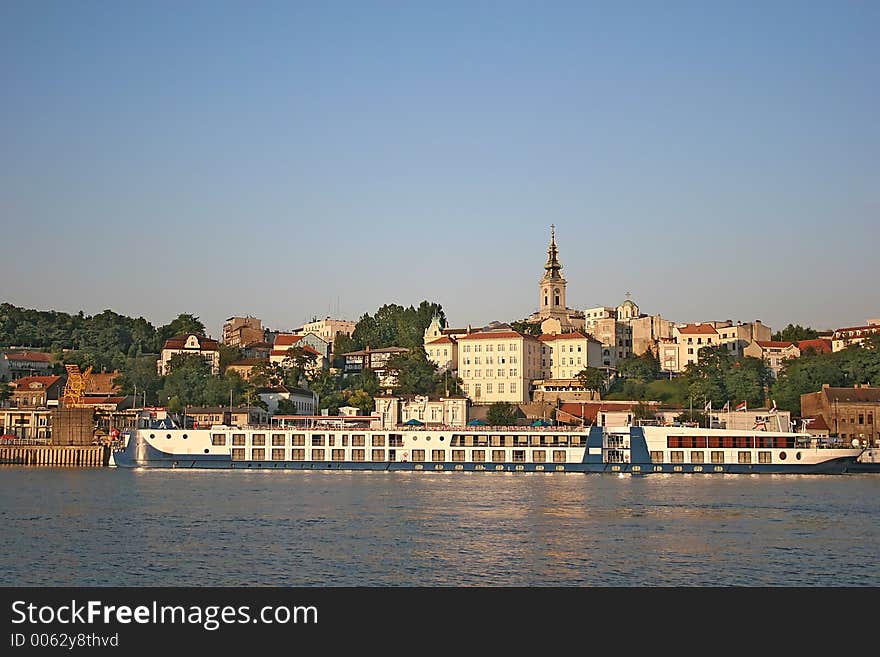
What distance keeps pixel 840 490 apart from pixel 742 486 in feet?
14.9

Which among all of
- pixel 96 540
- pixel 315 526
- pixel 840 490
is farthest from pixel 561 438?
pixel 96 540

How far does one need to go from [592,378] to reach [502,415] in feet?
63.3

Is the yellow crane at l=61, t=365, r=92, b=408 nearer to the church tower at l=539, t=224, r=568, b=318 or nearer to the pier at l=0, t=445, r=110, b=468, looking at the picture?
the pier at l=0, t=445, r=110, b=468

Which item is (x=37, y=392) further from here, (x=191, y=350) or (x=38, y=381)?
(x=191, y=350)

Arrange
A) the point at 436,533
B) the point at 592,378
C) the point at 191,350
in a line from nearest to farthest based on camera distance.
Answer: the point at 436,533 < the point at 592,378 < the point at 191,350

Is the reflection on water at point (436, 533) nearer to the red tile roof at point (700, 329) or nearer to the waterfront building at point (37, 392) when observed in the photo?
the waterfront building at point (37, 392)

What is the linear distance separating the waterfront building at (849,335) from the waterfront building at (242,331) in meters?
65.3

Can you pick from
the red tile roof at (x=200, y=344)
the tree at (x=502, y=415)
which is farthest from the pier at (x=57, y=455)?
the red tile roof at (x=200, y=344)

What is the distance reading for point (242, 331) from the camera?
14200cm

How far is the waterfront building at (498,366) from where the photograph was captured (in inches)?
4328

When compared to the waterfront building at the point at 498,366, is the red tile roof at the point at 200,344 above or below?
above

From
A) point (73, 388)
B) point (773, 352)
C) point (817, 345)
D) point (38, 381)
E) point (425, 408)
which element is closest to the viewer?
point (73, 388)

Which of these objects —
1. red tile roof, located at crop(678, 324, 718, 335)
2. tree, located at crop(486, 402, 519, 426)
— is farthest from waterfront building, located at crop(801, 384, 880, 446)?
red tile roof, located at crop(678, 324, 718, 335)

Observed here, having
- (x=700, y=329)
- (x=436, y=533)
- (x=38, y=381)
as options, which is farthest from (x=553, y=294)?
(x=436, y=533)
